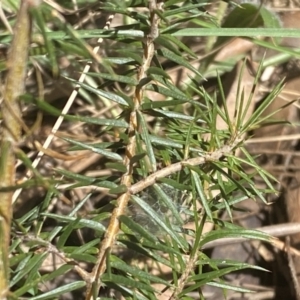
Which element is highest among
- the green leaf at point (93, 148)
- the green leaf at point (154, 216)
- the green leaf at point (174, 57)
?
the green leaf at point (174, 57)

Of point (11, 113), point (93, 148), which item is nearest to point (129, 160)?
point (93, 148)

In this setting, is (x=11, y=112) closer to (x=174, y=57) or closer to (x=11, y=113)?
(x=11, y=113)

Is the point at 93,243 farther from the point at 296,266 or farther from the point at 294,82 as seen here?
the point at 294,82

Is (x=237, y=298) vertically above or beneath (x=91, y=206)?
beneath

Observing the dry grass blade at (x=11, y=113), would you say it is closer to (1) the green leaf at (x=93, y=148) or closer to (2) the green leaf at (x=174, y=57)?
(1) the green leaf at (x=93, y=148)

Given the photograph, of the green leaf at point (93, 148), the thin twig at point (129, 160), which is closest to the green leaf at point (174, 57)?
the thin twig at point (129, 160)

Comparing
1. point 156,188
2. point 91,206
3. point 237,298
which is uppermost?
point 156,188

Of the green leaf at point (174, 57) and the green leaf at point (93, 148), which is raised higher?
the green leaf at point (174, 57)

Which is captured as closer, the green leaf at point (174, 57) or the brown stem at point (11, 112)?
the brown stem at point (11, 112)

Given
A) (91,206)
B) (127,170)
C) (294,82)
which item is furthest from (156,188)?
(294,82)
